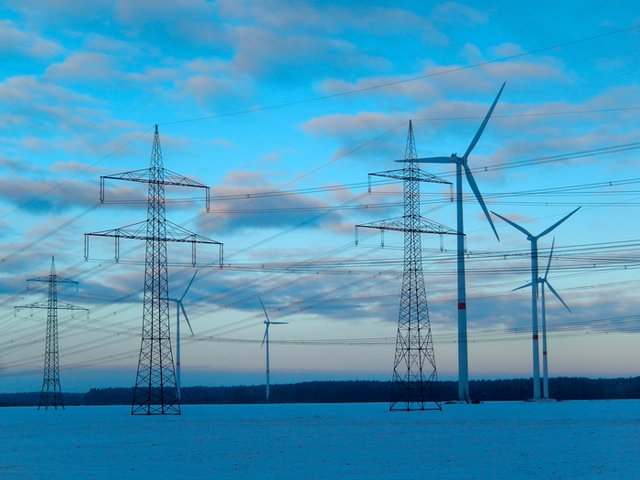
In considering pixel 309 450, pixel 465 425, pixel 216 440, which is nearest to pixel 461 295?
pixel 465 425

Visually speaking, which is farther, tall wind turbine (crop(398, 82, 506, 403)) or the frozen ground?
tall wind turbine (crop(398, 82, 506, 403))

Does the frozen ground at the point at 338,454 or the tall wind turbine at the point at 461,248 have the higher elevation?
the tall wind turbine at the point at 461,248

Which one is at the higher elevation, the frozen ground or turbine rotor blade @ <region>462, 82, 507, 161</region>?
turbine rotor blade @ <region>462, 82, 507, 161</region>

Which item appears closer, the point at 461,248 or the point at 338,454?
the point at 338,454

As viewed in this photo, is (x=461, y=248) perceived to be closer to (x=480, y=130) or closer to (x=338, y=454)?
(x=480, y=130)

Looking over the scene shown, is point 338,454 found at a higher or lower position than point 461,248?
lower

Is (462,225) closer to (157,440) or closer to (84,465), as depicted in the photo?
(157,440)

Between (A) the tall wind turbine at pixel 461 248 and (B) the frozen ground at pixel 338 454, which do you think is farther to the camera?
(A) the tall wind turbine at pixel 461 248

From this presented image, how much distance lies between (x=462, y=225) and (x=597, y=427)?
128 feet

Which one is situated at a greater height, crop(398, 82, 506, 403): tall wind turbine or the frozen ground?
crop(398, 82, 506, 403): tall wind turbine

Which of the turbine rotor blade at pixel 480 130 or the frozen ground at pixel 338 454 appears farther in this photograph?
the turbine rotor blade at pixel 480 130

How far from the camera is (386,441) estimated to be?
52312mm

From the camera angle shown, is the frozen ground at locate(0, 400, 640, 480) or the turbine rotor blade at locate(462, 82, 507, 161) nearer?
the frozen ground at locate(0, 400, 640, 480)

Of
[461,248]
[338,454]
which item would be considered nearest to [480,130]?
[461,248]
